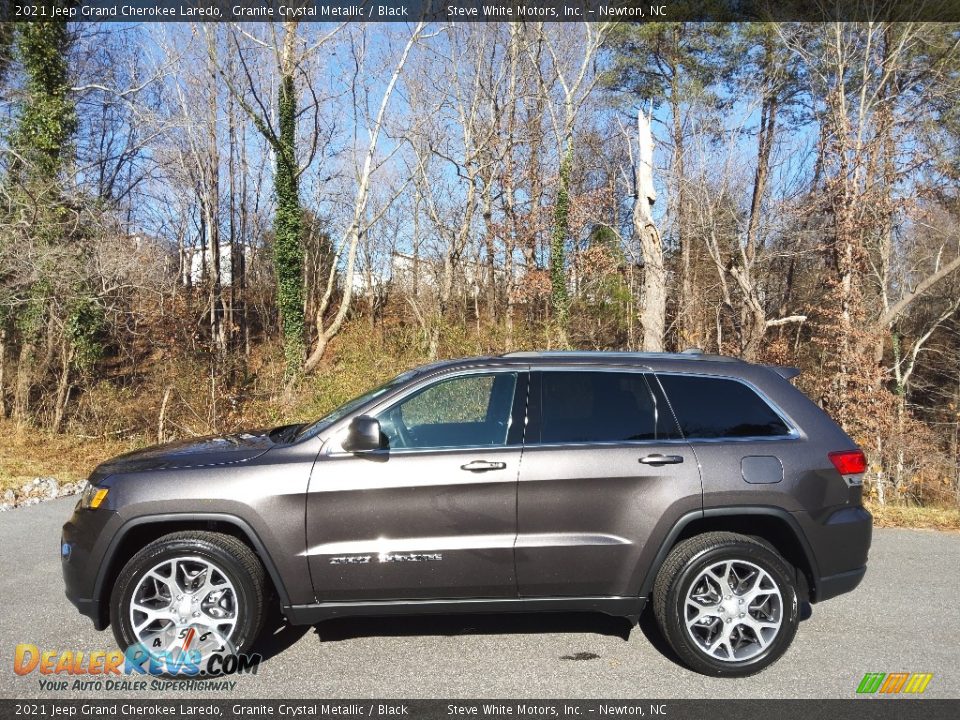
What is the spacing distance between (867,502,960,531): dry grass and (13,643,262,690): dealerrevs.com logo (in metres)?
6.82

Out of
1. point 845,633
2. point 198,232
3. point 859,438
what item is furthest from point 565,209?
point 845,633

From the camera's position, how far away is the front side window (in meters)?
4.06

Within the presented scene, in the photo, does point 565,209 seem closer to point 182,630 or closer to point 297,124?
point 297,124

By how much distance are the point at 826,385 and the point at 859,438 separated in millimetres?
2217

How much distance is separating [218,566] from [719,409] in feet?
9.98

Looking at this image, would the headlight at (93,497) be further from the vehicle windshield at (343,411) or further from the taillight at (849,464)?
the taillight at (849,464)

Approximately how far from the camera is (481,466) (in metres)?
3.85

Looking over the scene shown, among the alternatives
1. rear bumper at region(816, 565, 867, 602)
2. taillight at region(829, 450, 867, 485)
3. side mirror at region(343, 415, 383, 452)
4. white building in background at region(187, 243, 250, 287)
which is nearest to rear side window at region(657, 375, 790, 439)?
taillight at region(829, 450, 867, 485)

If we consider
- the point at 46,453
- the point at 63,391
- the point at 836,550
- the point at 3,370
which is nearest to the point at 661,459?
the point at 836,550

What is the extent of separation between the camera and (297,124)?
20.4 meters

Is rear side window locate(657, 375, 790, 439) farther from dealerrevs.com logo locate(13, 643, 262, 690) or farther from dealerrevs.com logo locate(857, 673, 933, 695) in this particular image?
dealerrevs.com logo locate(13, 643, 262, 690)

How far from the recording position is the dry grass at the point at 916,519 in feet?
24.6

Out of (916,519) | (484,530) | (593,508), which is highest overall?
(593,508)

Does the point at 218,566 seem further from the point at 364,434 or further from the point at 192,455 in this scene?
the point at 364,434
